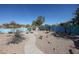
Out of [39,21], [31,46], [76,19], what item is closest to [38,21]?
[39,21]

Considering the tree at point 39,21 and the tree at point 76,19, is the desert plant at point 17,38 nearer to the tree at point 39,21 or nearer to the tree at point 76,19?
the tree at point 39,21

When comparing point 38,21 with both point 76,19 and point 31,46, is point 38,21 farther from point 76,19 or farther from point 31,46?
point 76,19

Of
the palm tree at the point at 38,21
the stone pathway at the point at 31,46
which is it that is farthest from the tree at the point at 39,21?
the stone pathway at the point at 31,46

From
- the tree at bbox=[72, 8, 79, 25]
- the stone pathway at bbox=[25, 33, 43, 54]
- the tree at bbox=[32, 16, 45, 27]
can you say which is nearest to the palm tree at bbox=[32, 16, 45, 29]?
the tree at bbox=[32, 16, 45, 27]

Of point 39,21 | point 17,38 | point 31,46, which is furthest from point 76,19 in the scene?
point 17,38

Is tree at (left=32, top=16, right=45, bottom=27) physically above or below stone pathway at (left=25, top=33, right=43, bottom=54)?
above

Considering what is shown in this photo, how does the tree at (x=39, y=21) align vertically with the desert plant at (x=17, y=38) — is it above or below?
above

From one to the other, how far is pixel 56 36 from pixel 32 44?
0.29 meters

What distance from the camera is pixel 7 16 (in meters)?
2.75

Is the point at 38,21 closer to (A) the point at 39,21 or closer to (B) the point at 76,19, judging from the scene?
(A) the point at 39,21

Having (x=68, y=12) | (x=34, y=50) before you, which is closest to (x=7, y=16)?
(x=34, y=50)

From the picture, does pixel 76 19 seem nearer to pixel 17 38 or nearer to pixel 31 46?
pixel 31 46

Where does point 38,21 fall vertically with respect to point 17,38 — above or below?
above

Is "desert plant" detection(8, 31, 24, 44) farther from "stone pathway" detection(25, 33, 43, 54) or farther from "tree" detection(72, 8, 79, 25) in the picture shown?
"tree" detection(72, 8, 79, 25)
